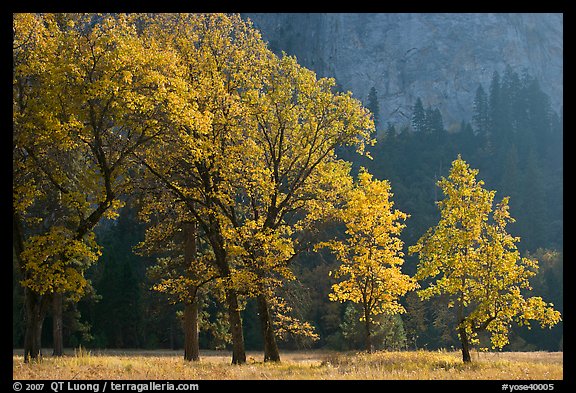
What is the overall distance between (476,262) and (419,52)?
15883 cm

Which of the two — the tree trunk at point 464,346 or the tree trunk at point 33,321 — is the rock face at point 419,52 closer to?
the tree trunk at point 464,346

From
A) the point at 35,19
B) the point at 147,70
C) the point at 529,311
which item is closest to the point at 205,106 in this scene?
the point at 147,70

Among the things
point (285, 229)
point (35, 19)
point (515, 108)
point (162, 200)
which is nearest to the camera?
point (35, 19)

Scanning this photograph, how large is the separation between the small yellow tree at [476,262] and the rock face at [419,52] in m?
144

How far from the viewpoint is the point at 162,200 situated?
2089 centimetres

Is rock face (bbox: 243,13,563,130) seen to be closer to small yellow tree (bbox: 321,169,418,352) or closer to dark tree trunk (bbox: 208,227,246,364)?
small yellow tree (bbox: 321,169,418,352)

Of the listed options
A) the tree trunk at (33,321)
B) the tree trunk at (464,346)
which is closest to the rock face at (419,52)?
the tree trunk at (464,346)

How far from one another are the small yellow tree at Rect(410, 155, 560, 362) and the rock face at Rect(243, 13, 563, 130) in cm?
14352

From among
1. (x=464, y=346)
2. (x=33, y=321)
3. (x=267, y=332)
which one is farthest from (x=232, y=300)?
(x=464, y=346)

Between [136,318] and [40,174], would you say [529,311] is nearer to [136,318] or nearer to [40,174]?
[40,174]

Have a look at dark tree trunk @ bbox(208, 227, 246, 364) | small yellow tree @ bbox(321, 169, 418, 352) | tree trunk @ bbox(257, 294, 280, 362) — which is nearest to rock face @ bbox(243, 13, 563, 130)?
small yellow tree @ bbox(321, 169, 418, 352)

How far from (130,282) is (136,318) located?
4295 mm

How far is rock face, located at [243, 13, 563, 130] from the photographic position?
161 metres

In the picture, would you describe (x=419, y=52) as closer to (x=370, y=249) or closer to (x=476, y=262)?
(x=370, y=249)
